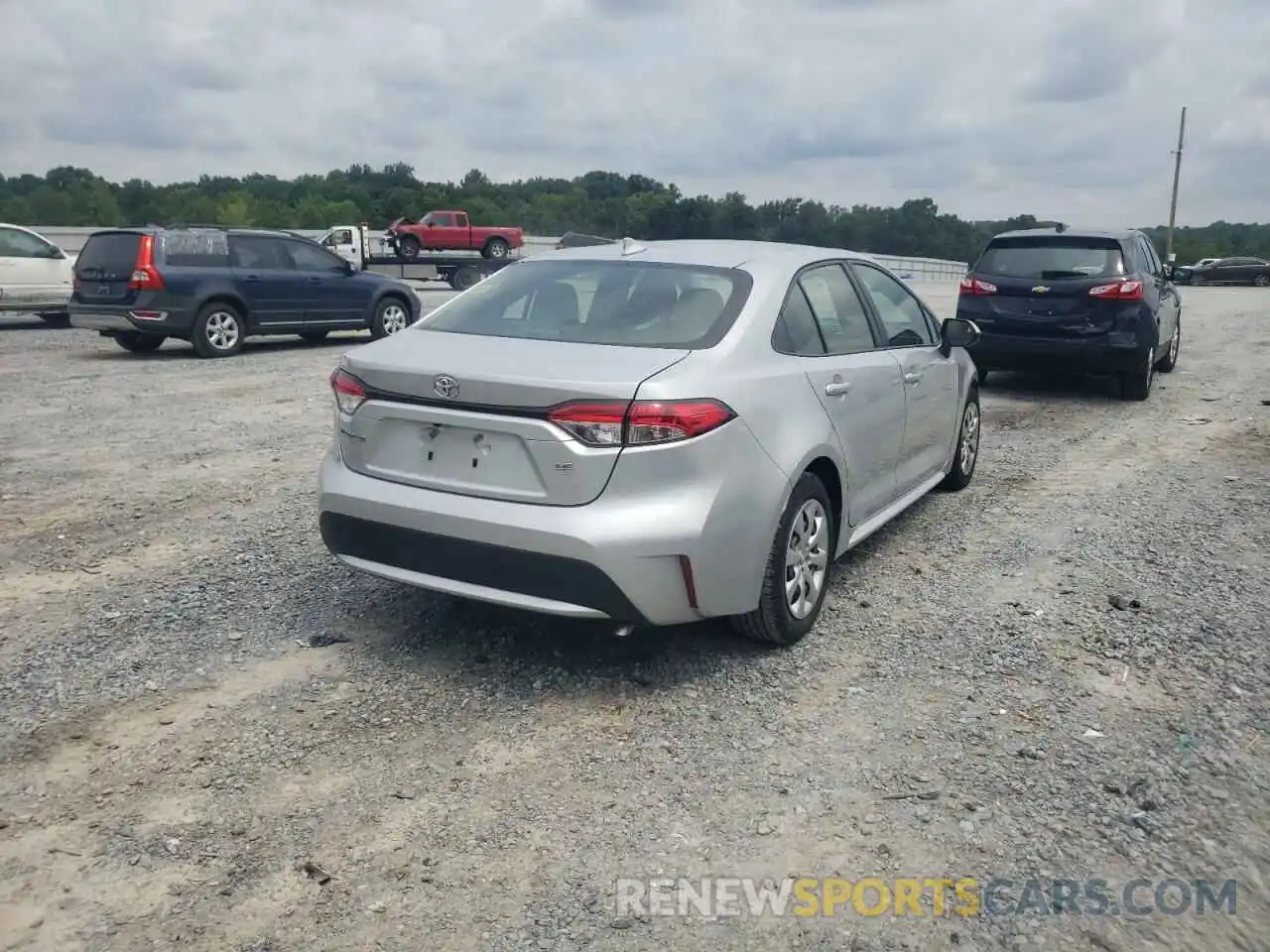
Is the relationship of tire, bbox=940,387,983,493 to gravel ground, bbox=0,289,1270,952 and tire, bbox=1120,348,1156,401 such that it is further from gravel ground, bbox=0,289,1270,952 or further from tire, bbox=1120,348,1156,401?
tire, bbox=1120,348,1156,401

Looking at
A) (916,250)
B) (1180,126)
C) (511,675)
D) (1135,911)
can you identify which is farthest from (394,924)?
(1180,126)

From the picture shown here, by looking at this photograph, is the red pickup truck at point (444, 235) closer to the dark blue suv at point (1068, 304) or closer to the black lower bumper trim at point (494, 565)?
the dark blue suv at point (1068, 304)

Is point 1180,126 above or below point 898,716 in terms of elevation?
above

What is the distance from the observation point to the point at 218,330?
13.9 metres

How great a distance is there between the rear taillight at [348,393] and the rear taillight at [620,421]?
0.92 m

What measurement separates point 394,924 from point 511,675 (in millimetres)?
1516

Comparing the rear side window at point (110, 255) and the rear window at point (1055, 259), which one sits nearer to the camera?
the rear window at point (1055, 259)

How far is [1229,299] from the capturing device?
33312 mm

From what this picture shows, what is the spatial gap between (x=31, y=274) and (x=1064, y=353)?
48.5 ft

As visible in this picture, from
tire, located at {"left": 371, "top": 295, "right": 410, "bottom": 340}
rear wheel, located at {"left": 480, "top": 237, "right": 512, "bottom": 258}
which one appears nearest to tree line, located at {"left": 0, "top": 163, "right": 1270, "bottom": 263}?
rear wheel, located at {"left": 480, "top": 237, "right": 512, "bottom": 258}

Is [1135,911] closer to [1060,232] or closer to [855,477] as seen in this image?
[855,477]

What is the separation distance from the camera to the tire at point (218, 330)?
1369cm

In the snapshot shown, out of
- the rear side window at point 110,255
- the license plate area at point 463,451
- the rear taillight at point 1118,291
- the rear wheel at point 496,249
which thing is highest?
the rear wheel at point 496,249

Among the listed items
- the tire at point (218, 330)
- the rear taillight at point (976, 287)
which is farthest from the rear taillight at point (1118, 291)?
the tire at point (218, 330)
